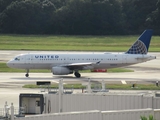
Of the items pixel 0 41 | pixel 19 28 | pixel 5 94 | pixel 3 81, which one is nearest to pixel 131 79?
pixel 3 81

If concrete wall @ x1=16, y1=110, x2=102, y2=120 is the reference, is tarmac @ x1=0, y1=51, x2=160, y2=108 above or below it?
below

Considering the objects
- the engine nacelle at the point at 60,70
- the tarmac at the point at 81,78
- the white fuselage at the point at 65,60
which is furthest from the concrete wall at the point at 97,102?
the white fuselage at the point at 65,60

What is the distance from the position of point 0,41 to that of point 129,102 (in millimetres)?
132721

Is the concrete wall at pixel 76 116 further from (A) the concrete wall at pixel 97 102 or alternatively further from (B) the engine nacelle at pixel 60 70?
(B) the engine nacelle at pixel 60 70

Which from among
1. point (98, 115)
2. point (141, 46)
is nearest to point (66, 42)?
point (141, 46)

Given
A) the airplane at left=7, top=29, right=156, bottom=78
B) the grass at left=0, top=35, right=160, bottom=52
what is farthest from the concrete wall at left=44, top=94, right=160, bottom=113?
the grass at left=0, top=35, right=160, bottom=52

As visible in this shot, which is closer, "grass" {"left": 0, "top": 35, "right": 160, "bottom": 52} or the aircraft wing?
the aircraft wing

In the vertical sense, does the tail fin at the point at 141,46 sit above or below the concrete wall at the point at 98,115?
above

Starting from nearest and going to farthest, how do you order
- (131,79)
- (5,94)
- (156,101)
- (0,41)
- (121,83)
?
(156,101)
(5,94)
(121,83)
(131,79)
(0,41)

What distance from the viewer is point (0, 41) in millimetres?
169750

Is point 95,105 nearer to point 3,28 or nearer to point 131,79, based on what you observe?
point 131,79

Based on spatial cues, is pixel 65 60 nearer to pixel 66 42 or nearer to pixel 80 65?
pixel 80 65

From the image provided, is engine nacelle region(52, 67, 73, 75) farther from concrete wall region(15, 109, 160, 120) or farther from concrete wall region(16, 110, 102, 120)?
concrete wall region(16, 110, 102, 120)

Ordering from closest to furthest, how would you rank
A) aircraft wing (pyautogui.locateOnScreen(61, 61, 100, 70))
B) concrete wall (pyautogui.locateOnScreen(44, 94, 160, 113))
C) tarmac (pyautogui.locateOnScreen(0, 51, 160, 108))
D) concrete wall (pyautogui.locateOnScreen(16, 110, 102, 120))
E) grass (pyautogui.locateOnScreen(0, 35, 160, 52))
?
concrete wall (pyautogui.locateOnScreen(16, 110, 102, 120)), concrete wall (pyautogui.locateOnScreen(44, 94, 160, 113)), tarmac (pyautogui.locateOnScreen(0, 51, 160, 108)), aircraft wing (pyautogui.locateOnScreen(61, 61, 100, 70)), grass (pyautogui.locateOnScreen(0, 35, 160, 52))
